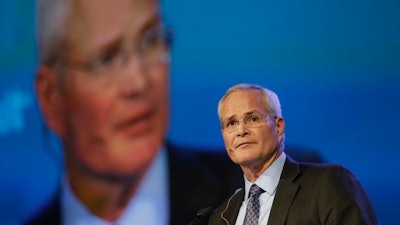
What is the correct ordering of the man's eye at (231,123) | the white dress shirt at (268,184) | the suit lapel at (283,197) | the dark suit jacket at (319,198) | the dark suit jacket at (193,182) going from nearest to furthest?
the dark suit jacket at (319,198) < the suit lapel at (283,197) < the white dress shirt at (268,184) < the man's eye at (231,123) < the dark suit jacket at (193,182)

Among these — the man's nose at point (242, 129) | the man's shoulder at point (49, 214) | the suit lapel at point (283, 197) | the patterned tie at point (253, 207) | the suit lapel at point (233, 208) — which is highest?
the man's nose at point (242, 129)

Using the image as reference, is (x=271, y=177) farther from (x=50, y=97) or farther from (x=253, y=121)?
(x=50, y=97)

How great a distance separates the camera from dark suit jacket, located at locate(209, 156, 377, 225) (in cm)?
228

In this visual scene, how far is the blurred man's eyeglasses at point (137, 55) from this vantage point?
347cm

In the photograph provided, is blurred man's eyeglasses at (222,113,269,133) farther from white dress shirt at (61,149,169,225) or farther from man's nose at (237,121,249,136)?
white dress shirt at (61,149,169,225)

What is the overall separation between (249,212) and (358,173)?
41.5 inches

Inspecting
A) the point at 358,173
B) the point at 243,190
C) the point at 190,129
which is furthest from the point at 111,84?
the point at 358,173

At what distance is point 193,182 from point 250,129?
3.36 ft

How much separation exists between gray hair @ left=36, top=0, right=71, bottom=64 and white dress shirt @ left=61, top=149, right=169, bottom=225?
0.78 metres

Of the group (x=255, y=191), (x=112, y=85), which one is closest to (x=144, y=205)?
(x=112, y=85)

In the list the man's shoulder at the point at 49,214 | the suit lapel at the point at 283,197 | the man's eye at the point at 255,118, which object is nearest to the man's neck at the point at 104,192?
the man's shoulder at the point at 49,214

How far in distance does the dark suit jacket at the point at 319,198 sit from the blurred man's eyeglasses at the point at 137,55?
124 centimetres

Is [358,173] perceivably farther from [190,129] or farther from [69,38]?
[69,38]

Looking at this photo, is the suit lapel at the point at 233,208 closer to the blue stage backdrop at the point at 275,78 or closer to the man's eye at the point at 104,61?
the blue stage backdrop at the point at 275,78
